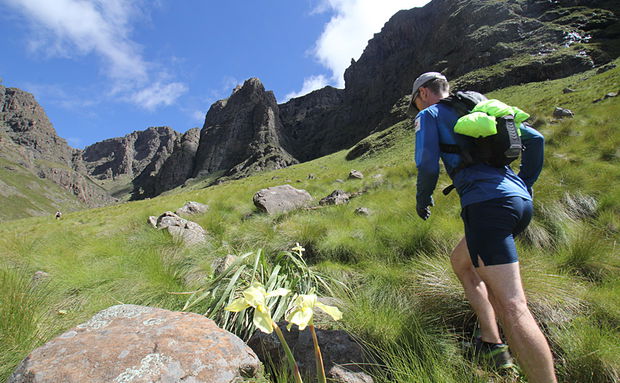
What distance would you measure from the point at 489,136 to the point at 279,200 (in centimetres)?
727

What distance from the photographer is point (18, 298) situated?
244 centimetres

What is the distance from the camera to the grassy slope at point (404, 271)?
7.34 ft

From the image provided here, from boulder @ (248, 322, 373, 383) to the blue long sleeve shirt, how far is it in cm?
154

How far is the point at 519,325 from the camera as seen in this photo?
74.9 inches

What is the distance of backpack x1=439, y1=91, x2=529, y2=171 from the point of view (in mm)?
2160

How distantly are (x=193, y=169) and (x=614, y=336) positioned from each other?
184850 millimetres

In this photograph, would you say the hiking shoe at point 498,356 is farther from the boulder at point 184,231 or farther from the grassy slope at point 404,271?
the boulder at point 184,231

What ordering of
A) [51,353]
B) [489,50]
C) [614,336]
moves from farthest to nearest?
[489,50] → [614,336] → [51,353]

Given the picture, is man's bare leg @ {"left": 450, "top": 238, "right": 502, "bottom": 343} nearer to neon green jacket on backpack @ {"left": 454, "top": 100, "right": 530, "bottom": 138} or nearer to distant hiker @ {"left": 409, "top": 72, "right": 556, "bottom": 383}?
distant hiker @ {"left": 409, "top": 72, "right": 556, "bottom": 383}

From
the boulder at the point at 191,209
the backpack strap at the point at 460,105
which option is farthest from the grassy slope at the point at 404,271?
the boulder at the point at 191,209

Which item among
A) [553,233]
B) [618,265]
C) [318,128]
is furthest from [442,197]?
[318,128]

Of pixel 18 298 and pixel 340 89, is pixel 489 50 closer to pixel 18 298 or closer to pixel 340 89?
pixel 18 298

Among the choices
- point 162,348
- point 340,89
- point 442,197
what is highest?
point 340,89

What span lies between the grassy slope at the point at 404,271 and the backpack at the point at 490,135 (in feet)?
5.01
